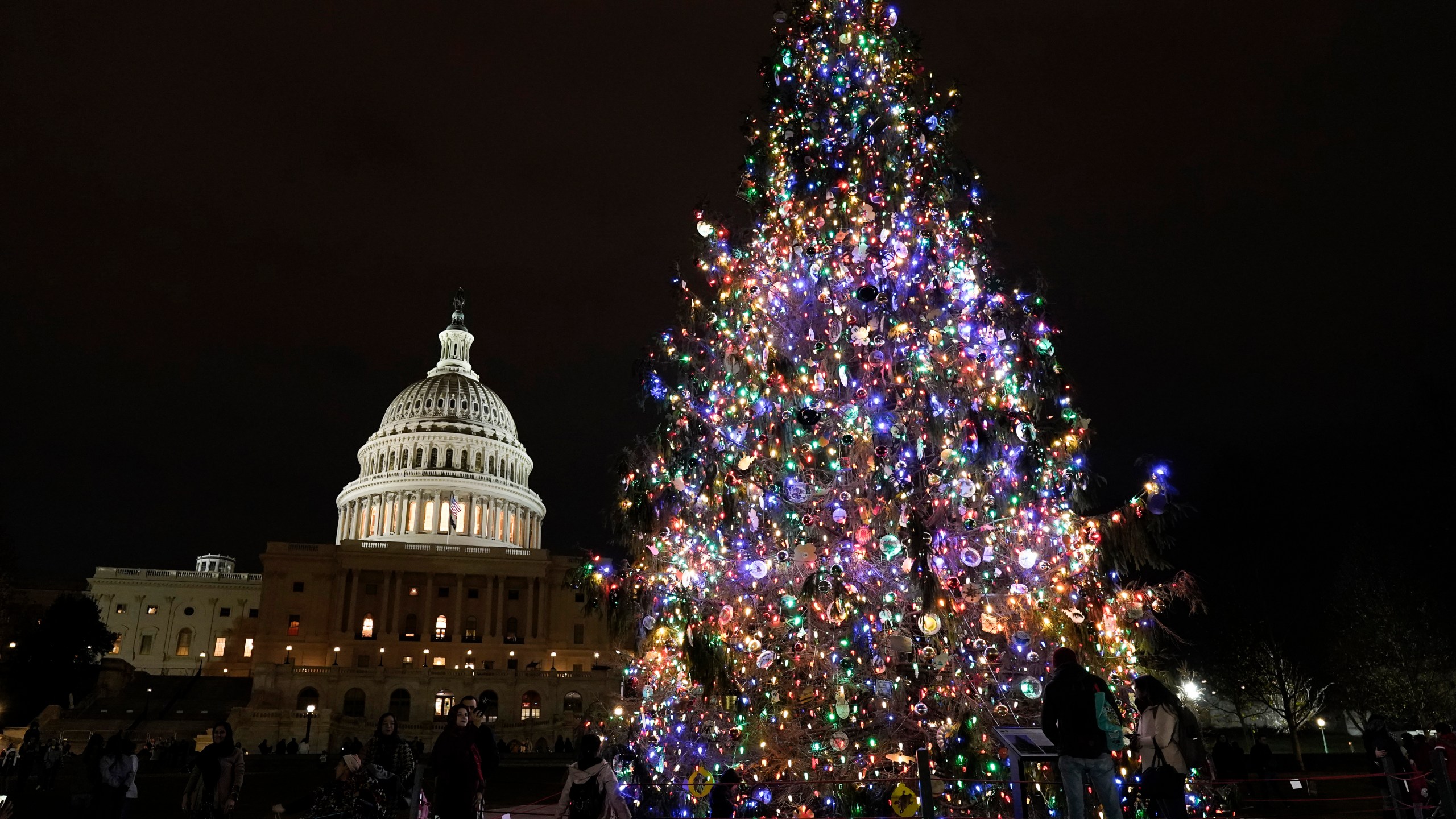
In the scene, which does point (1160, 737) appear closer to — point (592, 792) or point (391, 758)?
point (592, 792)

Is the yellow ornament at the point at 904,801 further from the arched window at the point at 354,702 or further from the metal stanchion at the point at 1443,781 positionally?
the arched window at the point at 354,702

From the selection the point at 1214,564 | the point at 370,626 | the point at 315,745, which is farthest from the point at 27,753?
the point at 370,626

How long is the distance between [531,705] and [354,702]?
11.1 m

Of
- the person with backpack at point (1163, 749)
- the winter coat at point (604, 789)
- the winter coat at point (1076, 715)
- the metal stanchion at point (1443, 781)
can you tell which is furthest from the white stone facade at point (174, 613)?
the metal stanchion at point (1443, 781)

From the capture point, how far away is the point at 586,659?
7750cm

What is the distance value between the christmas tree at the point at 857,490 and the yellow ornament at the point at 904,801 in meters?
0.38

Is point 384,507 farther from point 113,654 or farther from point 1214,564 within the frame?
point 1214,564

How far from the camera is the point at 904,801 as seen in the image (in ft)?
31.6

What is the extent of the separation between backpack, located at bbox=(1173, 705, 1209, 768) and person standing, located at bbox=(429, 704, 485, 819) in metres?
6.46

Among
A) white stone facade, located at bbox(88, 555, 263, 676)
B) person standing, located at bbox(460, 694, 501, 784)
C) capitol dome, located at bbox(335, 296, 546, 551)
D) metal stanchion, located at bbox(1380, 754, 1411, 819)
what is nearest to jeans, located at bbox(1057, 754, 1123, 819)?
metal stanchion, located at bbox(1380, 754, 1411, 819)

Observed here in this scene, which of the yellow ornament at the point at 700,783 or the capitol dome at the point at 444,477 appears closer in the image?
the yellow ornament at the point at 700,783

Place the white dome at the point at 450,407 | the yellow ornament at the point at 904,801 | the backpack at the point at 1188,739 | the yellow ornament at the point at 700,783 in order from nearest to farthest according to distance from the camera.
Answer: the backpack at the point at 1188,739 → the yellow ornament at the point at 904,801 → the yellow ornament at the point at 700,783 → the white dome at the point at 450,407

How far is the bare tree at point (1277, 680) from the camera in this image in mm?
31703

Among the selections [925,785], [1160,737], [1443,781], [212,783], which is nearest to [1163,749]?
[1160,737]
